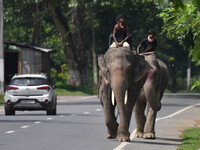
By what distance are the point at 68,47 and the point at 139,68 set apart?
41.8m

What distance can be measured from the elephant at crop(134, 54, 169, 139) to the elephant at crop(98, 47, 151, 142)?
1124 millimetres

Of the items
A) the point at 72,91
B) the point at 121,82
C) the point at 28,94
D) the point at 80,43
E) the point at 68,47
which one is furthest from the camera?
the point at 80,43

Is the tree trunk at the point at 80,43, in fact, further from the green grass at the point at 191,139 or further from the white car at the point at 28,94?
the green grass at the point at 191,139

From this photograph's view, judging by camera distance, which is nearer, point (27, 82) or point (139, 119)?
point (139, 119)

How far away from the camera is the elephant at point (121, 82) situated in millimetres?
13867

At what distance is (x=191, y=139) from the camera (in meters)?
16.2

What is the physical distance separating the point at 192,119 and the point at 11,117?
6.28 m

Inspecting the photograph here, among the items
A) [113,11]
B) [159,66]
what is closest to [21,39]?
[113,11]

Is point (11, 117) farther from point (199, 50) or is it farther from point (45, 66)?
point (45, 66)

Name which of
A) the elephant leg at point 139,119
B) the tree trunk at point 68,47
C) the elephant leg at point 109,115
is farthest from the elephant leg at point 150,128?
the tree trunk at point 68,47

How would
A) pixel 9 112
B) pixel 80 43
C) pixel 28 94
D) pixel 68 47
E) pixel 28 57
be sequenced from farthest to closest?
pixel 80 43, pixel 68 47, pixel 28 57, pixel 9 112, pixel 28 94

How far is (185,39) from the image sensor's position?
41.7 ft

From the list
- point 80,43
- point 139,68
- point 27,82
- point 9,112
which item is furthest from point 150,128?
point 80,43

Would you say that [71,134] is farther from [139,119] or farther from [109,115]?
[109,115]
